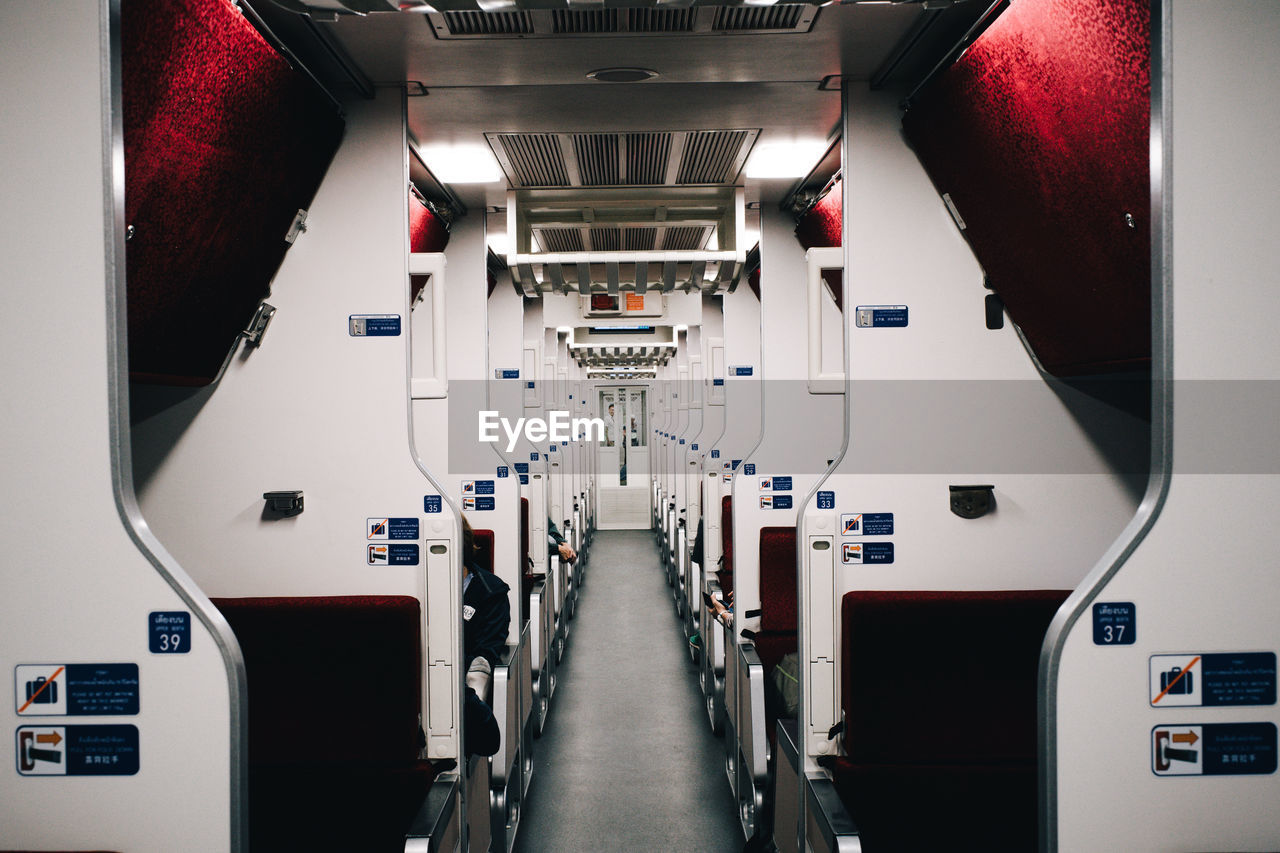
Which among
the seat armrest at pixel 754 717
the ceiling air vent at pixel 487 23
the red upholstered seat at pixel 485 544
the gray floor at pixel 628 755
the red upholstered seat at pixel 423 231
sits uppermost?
the ceiling air vent at pixel 487 23

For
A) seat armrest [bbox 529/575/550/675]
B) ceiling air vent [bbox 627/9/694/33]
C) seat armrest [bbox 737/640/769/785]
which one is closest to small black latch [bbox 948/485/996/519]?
seat armrest [bbox 737/640/769/785]

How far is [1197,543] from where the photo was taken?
3.56ft

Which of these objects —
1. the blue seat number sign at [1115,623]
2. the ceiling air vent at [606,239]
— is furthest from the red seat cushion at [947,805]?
the ceiling air vent at [606,239]

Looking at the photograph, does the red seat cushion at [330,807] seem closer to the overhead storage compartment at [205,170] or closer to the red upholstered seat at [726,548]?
the overhead storage compartment at [205,170]

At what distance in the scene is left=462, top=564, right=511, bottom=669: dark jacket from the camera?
2.88m

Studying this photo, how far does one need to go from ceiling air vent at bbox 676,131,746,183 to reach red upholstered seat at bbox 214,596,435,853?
2025 mm

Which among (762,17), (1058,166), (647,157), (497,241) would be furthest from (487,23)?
(497,241)

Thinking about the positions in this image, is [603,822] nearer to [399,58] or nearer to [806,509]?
[806,509]

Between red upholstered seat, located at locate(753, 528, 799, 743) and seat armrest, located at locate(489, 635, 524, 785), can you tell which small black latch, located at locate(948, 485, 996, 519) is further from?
seat armrest, located at locate(489, 635, 524, 785)

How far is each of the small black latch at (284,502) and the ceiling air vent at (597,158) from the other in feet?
5.39

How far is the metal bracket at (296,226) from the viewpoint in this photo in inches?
84.2

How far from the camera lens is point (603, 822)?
11.3 feet

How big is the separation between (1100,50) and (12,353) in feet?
6.63

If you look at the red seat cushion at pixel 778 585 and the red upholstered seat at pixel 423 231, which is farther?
the red seat cushion at pixel 778 585
